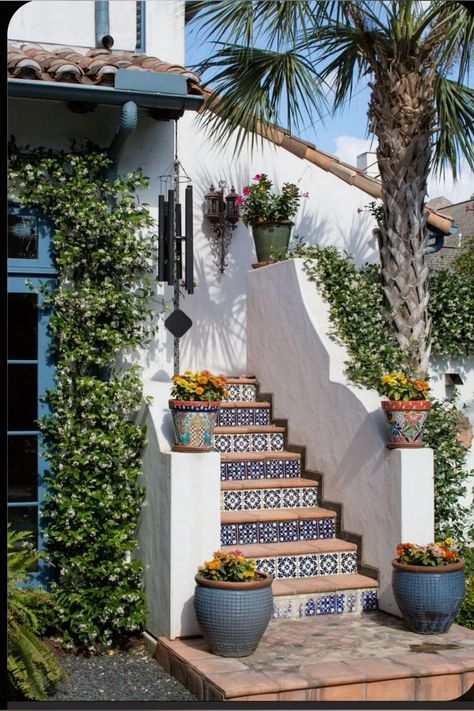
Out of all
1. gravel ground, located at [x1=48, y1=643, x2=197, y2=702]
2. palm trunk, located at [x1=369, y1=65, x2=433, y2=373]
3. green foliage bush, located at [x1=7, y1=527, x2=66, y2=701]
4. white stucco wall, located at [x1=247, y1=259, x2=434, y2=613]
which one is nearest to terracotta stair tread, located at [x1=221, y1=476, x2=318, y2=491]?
white stucco wall, located at [x1=247, y1=259, x2=434, y2=613]

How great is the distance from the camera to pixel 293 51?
7.80 meters

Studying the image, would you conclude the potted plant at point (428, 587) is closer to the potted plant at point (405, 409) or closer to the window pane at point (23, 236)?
the potted plant at point (405, 409)

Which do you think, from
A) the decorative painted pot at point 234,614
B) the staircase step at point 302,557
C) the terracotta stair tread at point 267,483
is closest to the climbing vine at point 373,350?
the terracotta stair tread at point 267,483

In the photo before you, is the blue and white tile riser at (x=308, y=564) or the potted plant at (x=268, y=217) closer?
the blue and white tile riser at (x=308, y=564)

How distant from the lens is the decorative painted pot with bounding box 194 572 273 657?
5219mm

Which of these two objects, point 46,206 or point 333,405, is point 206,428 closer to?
point 333,405

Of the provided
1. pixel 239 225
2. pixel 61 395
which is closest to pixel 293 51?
pixel 239 225

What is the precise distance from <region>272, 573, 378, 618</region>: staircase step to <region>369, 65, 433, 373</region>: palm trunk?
6.73 feet

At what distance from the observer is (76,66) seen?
610cm

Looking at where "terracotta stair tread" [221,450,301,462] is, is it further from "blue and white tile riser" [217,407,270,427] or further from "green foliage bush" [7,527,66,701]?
"green foliage bush" [7,527,66,701]

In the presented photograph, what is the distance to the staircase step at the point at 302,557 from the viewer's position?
251 inches

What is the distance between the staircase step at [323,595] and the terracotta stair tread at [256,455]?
1233 mm

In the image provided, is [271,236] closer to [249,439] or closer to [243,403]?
[243,403]

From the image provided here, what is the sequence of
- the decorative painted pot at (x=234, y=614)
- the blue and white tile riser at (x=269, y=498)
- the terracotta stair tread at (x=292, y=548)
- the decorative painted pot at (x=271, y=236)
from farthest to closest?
the decorative painted pot at (x=271, y=236), the blue and white tile riser at (x=269, y=498), the terracotta stair tread at (x=292, y=548), the decorative painted pot at (x=234, y=614)
